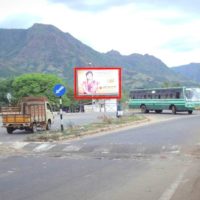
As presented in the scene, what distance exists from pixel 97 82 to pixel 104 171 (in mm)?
32986

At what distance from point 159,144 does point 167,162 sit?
4.28 metres

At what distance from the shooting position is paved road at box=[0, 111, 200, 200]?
9422mm

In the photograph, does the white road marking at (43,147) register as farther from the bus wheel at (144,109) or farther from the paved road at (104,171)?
the bus wheel at (144,109)

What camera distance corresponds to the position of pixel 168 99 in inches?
2106

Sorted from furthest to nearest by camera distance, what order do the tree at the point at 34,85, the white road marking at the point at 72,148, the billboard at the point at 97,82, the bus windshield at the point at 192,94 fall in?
the tree at the point at 34,85
the bus windshield at the point at 192,94
the billboard at the point at 97,82
the white road marking at the point at 72,148

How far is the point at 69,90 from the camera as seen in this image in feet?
459

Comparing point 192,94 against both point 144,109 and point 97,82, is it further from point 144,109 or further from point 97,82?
point 97,82

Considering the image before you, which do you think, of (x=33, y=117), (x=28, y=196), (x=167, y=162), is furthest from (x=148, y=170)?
(x=33, y=117)

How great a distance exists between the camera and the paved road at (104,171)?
30.9 feet

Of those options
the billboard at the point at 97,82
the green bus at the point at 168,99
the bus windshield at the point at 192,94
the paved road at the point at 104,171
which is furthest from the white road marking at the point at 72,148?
the bus windshield at the point at 192,94

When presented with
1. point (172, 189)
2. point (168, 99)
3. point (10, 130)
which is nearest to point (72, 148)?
point (172, 189)

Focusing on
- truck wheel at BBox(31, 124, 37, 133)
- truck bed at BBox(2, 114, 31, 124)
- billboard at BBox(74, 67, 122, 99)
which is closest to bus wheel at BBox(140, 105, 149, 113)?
billboard at BBox(74, 67, 122, 99)

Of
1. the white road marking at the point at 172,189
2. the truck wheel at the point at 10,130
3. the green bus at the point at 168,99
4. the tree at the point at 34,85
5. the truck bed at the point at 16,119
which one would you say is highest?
the tree at the point at 34,85

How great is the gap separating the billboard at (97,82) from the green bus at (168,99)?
27.3ft
